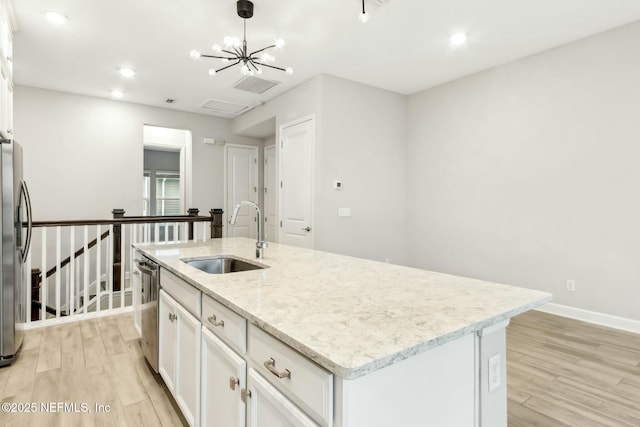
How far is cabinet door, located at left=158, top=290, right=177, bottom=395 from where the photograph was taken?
1.88 metres

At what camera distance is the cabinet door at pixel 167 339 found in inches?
73.9

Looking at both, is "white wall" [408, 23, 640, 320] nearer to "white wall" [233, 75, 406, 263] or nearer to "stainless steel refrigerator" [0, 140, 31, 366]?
"white wall" [233, 75, 406, 263]

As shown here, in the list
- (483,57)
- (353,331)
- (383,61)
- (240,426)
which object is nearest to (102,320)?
(240,426)

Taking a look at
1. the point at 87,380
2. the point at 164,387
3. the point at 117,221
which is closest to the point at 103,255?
the point at 117,221

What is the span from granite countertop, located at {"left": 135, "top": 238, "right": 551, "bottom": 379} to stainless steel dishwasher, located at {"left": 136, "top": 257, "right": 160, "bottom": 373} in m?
0.33

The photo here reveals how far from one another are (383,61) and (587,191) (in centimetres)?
254

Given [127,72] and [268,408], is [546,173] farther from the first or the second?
[127,72]

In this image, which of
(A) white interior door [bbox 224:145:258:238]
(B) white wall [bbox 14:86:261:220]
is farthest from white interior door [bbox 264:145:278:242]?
(B) white wall [bbox 14:86:261:220]

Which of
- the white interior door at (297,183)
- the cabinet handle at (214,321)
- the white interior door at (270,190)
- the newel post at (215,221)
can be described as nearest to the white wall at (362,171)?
the white interior door at (297,183)

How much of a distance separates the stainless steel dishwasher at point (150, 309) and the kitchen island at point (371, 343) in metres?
0.68

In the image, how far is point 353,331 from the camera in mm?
936

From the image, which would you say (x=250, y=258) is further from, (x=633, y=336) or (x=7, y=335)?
(x=633, y=336)

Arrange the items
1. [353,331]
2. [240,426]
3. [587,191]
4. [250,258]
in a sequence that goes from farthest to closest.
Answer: [587,191] → [250,258] → [240,426] → [353,331]

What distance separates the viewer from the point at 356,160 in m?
4.55
